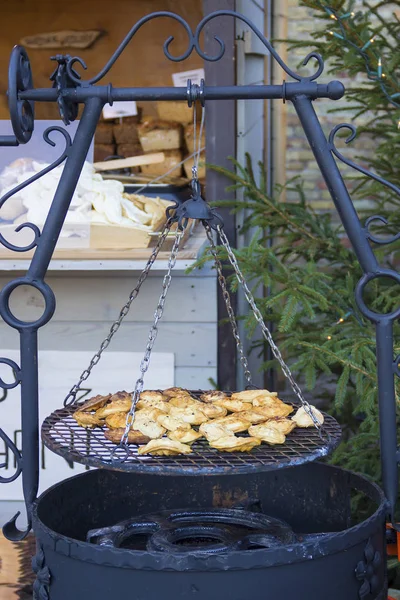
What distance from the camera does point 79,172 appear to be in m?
1.86

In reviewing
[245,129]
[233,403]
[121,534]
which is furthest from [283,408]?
[245,129]

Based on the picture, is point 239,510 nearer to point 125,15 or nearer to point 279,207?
point 279,207

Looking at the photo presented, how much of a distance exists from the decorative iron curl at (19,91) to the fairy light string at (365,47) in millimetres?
1435

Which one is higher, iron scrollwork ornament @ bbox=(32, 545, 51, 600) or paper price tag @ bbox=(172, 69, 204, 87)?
paper price tag @ bbox=(172, 69, 204, 87)

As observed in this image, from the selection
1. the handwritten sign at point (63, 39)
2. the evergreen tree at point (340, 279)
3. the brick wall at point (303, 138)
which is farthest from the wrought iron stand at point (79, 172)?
the brick wall at point (303, 138)

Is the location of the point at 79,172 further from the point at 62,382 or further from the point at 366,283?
the point at 62,382

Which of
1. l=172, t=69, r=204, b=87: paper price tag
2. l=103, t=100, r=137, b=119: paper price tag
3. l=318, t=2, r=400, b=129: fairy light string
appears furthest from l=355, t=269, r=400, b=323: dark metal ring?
l=103, t=100, r=137, b=119: paper price tag

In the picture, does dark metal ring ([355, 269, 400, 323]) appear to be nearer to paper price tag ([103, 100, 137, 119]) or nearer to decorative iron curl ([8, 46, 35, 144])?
decorative iron curl ([8, 46, 35, 144])

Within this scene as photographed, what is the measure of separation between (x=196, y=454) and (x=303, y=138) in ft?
12.3

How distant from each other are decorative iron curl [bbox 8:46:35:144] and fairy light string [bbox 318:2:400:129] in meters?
1.44

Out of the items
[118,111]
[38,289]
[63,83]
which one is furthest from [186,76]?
[38,289]

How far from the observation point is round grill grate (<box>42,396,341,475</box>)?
162 cm

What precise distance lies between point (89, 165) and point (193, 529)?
5.76 ft

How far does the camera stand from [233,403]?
2051 mm
